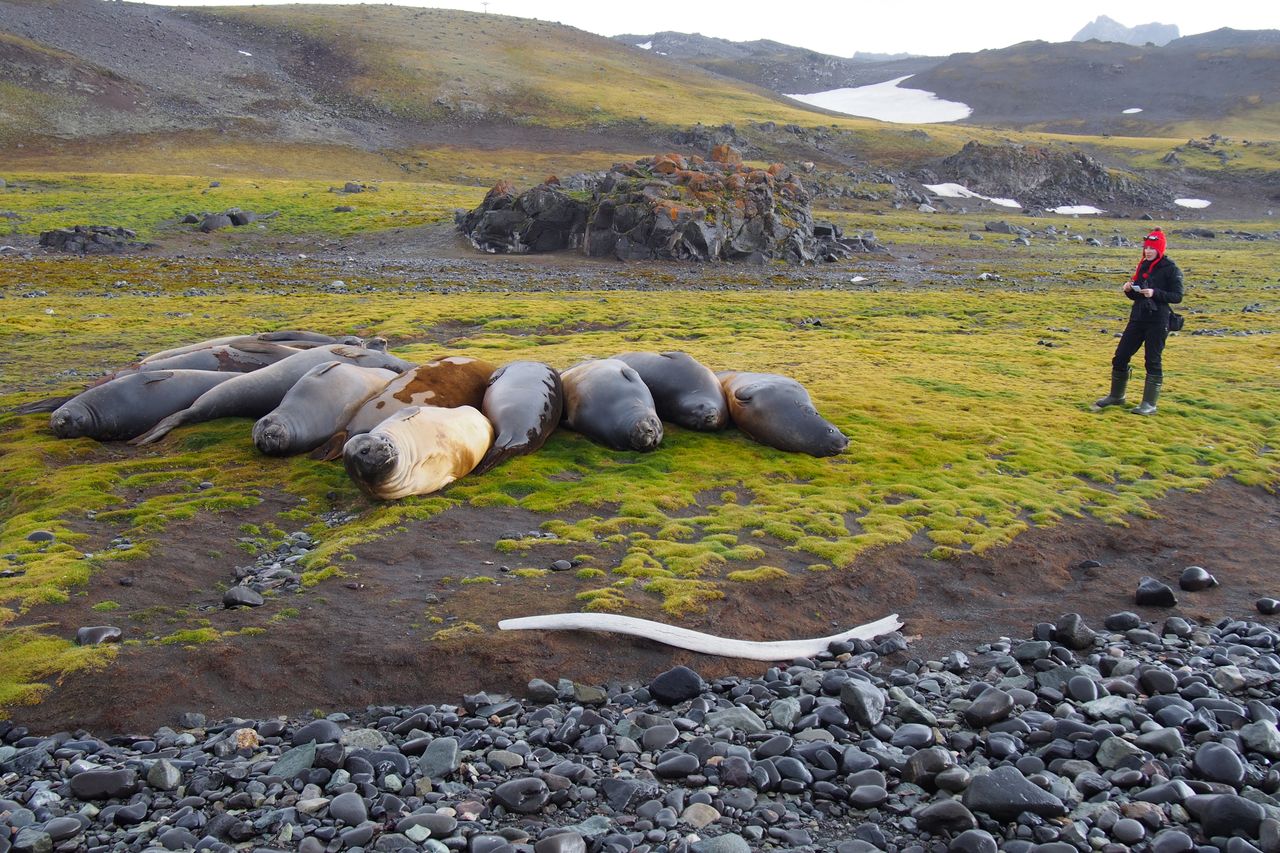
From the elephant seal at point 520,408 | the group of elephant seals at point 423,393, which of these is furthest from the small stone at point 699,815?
the group of elephant seals at point 423,393

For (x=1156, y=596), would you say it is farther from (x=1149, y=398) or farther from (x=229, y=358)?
(x=229, y=358)

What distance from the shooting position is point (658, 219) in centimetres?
3662

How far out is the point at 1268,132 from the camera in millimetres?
105875

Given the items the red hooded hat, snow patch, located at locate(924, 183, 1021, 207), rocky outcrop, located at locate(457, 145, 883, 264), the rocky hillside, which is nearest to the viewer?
the red hooded hat

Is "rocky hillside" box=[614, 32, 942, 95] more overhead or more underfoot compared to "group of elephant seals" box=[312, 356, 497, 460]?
more overhead

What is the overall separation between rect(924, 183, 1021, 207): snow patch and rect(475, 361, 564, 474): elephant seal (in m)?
67.3

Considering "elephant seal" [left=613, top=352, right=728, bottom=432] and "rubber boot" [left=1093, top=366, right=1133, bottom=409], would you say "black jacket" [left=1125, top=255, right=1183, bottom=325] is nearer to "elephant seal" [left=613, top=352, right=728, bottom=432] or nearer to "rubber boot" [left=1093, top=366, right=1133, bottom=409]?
"rubber boot" [left=1093, top=366, right=1133, bottom=409]

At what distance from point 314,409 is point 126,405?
2.58 metres

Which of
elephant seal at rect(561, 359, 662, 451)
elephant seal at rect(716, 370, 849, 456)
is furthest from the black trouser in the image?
elephant seal at rect(561, 359, 662, 451)

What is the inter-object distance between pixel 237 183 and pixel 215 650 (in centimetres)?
5354

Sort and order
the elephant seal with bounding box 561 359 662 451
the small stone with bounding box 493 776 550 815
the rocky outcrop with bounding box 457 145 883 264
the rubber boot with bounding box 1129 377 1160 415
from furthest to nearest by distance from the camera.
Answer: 1. the rocky outcrop with bounding box 457 145 883 264
2. the rubber boot with bounding box 1129 377 1160 415
3. the elephant seal with bounding box 561 359 662 451
4. the small stone with bounding box 493 776 550 815

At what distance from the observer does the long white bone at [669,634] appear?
22.4 feet

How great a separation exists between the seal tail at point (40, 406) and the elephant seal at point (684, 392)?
24.9 feet

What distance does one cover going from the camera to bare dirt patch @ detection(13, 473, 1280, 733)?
20.2 feet
